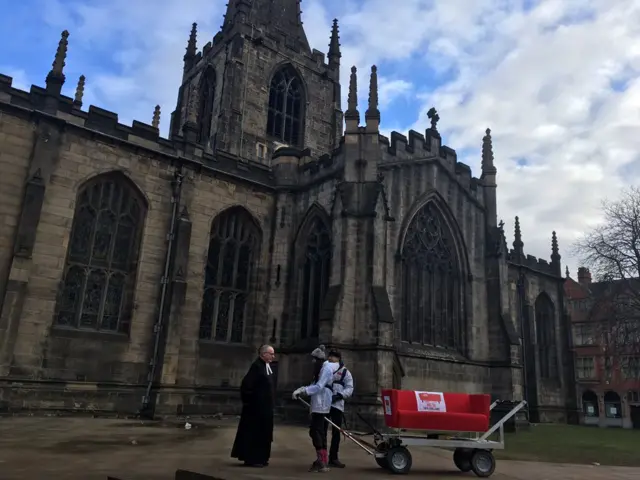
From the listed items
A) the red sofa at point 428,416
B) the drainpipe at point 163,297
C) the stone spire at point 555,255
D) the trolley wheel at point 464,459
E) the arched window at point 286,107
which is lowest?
the trolley wheel at point 464,459

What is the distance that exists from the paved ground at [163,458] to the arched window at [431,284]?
25.6 ft

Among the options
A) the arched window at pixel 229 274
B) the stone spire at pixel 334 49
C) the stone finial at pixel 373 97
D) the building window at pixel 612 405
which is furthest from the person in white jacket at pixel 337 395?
the building window at pixel 612 405

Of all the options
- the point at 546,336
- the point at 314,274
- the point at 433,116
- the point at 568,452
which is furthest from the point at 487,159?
the point at 568,452

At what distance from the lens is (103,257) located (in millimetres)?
16812

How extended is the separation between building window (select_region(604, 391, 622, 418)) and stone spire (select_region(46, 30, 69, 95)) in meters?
49.5

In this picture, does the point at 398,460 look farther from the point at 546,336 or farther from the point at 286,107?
the point at 286,107

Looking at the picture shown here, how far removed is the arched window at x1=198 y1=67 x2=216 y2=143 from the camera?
2922 centimetres

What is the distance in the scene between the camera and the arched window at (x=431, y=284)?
736 inches

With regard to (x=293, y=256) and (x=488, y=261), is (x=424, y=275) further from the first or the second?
(x=293, y=256)

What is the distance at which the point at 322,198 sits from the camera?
62.7 feet

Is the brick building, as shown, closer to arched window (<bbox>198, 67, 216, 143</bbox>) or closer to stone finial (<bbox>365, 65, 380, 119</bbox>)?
stone finial (<bbox>365, 65, 380, 119</bbox>)

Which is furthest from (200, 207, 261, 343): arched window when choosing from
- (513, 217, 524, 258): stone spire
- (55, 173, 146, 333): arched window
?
(513, 217, 524, 258): stone spire

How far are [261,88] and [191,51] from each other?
27.7ft

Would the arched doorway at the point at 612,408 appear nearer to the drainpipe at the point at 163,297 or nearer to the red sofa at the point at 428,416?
the drainpipe at the point at 163,297
